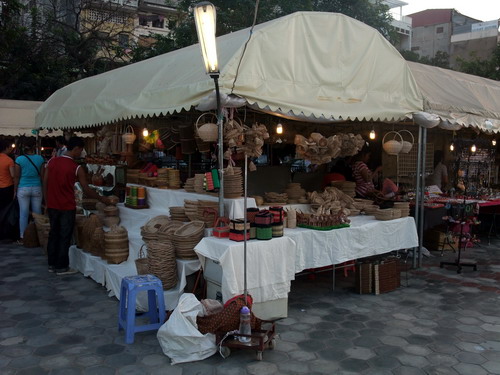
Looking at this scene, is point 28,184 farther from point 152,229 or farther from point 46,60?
point 46,60

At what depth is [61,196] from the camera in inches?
253

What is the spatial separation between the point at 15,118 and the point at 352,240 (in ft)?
32.7

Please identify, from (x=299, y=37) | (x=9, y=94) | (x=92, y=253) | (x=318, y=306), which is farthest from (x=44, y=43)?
(x=318, y=306)

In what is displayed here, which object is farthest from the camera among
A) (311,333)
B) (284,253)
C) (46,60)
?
(46,60)

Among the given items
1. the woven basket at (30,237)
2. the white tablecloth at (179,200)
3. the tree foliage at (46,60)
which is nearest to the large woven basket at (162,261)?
the white tablecloth at (179,200)

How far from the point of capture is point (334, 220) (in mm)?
5711

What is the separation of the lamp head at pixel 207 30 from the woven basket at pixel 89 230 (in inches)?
143

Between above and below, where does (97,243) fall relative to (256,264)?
below

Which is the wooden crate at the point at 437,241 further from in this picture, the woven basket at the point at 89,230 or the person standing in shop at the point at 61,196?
the person standing in shop at the point at 61,196

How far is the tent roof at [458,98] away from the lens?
7270 mm

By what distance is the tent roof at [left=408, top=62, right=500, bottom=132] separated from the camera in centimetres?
727

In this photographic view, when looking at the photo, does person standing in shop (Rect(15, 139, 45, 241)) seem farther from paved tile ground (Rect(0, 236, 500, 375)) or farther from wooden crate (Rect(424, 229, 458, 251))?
wooden crate (Rect(424, 229, 458, 251))

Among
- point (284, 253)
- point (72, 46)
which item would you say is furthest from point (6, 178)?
point (72, 46)

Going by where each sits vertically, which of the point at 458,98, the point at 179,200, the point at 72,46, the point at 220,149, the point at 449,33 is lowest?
the point at 179,200
